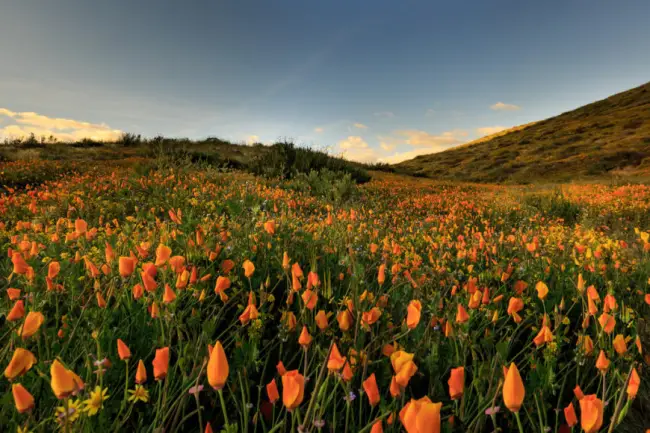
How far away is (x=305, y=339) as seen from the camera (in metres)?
1.14

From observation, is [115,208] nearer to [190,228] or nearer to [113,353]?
[190,228]

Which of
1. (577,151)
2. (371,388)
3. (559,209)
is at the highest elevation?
(577,151)

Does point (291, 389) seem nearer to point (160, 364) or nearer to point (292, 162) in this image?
point (160, 364)

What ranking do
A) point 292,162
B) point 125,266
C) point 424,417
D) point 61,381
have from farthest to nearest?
point 292,162, point 125,266, point 61,381, point 424,417

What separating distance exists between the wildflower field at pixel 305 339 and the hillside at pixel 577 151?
76.3 ft

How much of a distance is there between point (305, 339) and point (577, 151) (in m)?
38.6

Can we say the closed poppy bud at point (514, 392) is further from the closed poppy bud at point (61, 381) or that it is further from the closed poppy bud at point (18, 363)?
the closed poppy bud at point (18, 363)

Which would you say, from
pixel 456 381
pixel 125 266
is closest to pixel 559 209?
pixel 456 381

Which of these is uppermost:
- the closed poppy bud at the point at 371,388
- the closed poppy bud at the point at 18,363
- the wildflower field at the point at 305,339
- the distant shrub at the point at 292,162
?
the distant shrub at the point at 292,162

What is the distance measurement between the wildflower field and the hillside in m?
23.3

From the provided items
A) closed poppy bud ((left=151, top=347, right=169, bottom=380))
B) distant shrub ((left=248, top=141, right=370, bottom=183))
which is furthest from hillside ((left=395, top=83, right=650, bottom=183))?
closed poppy bud ((left=151, top=347, right=169, bottom=380))

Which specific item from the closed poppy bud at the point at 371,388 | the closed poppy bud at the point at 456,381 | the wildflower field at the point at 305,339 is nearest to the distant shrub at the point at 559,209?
the wildflower field at the point at 305,339

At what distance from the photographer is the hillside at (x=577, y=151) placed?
2569 centimetres

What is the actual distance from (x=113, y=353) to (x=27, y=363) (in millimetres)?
754
